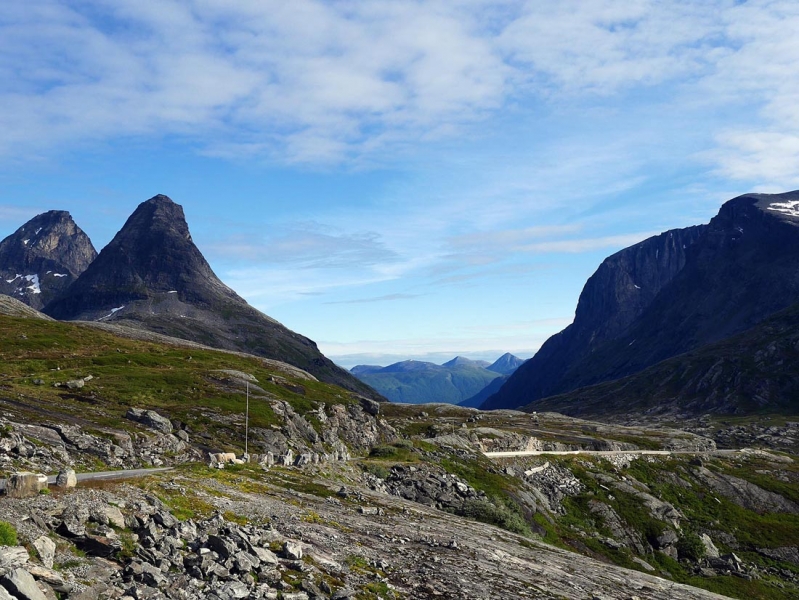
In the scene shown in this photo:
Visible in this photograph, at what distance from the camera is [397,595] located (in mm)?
25219

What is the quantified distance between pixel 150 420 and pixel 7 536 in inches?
2210

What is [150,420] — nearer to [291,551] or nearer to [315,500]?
[315,500]

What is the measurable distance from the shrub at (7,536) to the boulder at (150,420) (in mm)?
53969

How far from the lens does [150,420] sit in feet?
236

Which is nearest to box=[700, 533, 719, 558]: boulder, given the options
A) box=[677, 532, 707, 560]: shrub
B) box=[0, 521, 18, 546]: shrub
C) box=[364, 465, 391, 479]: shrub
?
box=[677, 532, 707, 560]: shrub

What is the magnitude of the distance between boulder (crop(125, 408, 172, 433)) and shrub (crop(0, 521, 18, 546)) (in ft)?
177

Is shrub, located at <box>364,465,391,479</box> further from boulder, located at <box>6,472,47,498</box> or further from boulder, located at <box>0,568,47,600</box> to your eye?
boulder, located at <box>0,568,47,600</box>

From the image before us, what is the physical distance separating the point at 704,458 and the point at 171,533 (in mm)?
137949

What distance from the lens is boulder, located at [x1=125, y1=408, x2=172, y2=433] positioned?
71.2 meters

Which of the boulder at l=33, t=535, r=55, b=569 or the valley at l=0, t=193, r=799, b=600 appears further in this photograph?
the valley at l=0, t=193, r=799, b=600

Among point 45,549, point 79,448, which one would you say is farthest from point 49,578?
point 79,448

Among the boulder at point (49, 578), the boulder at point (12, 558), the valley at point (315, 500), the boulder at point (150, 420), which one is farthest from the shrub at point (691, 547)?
the boulder at point (12, 558)

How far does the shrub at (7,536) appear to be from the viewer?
1913 centimetres

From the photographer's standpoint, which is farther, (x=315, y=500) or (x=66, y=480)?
(x=315, y=500)
